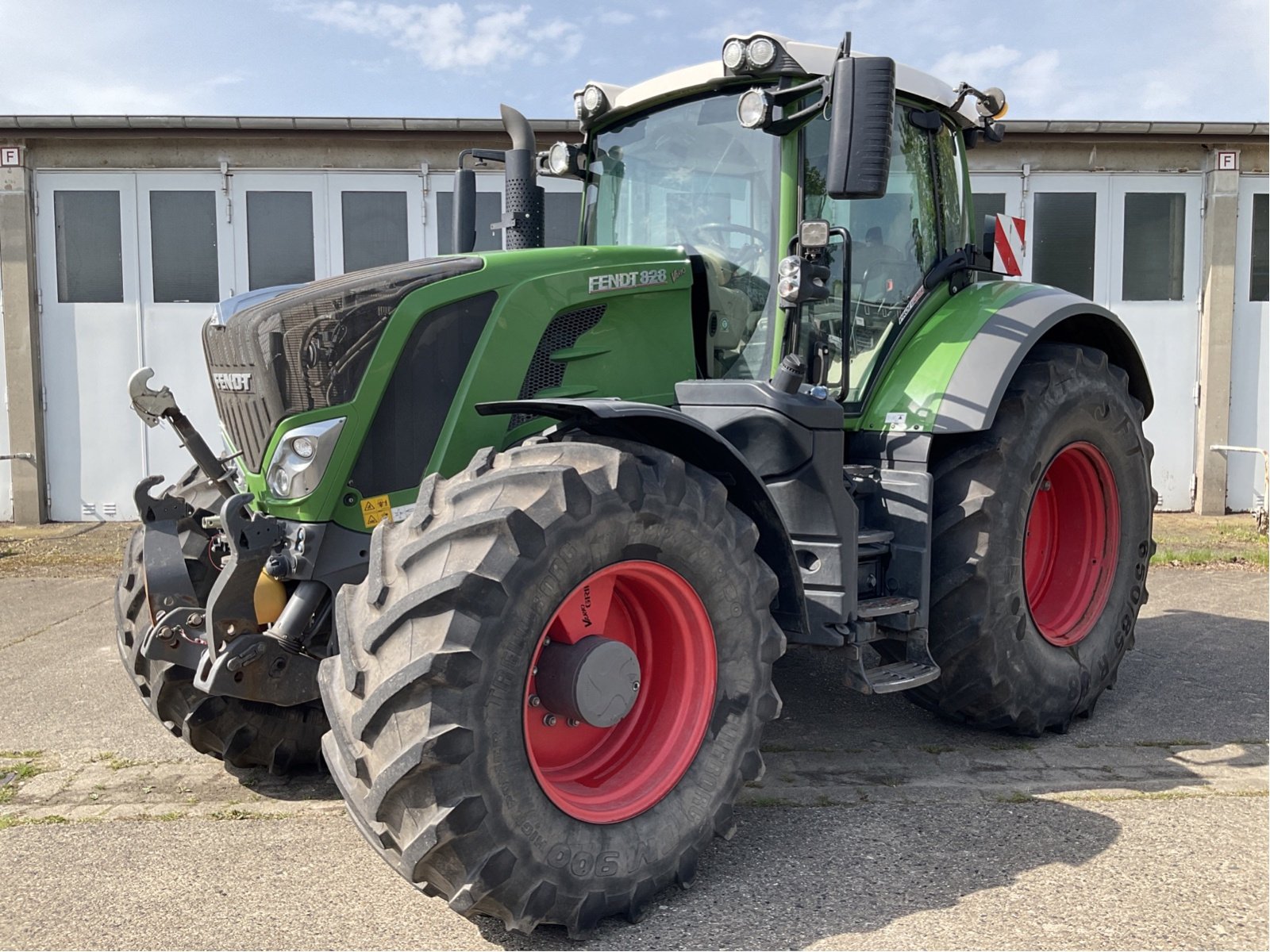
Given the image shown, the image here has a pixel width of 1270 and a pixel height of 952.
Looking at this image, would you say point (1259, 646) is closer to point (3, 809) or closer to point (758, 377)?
point (758, 377)

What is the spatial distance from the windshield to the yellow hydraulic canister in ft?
5.48

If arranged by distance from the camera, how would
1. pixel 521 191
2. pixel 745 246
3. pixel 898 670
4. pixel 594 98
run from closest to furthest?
1. pixel 898 670
2. pixel 745 246
3. pixel 594 98
4. pixel 521 191

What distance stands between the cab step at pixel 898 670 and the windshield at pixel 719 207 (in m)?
1.04

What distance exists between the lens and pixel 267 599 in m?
3.01

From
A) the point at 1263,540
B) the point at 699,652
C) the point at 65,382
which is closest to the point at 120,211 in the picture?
the point at 65,382

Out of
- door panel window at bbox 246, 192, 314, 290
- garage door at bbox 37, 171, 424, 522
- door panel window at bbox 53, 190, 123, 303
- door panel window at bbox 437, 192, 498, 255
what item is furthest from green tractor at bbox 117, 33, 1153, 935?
door panel window at bbox 53, 190, 123, 303

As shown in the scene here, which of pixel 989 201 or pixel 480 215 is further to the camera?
pixel 989 201

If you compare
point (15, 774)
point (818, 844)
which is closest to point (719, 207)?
point (818, 844)

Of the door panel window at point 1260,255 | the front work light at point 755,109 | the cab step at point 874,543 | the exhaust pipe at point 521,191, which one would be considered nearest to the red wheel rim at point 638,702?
the cab step at point 874,543

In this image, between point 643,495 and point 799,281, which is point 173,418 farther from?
point 799,281

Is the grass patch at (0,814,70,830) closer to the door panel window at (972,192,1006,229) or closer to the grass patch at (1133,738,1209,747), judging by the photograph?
the grass patch at (1133,738,1209,747)

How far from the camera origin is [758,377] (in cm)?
376

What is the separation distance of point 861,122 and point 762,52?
70cm

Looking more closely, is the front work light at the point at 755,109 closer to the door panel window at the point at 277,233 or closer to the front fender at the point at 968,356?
the front fender at the point at 968,356
